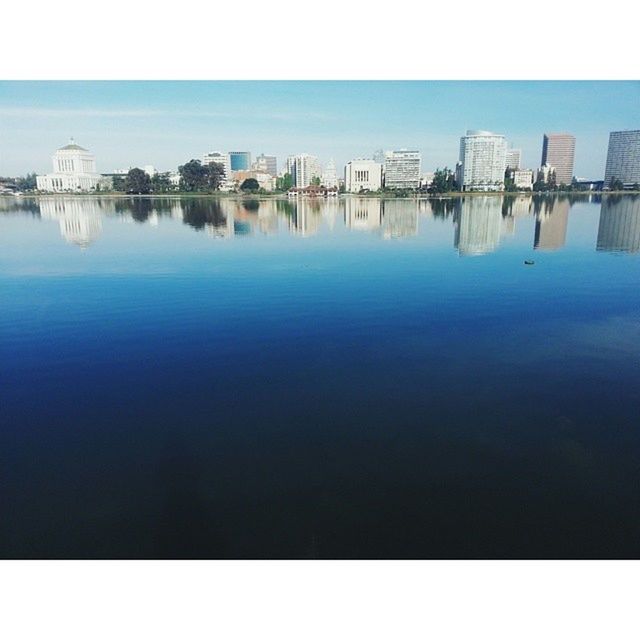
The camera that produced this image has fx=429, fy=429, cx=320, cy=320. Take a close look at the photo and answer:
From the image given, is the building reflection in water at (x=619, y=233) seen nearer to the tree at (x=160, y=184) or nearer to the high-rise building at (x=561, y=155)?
the tree at (x=160, y=184)

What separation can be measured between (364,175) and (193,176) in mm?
31340

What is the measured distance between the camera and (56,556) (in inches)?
167

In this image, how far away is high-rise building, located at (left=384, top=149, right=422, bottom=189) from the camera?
79000 millimetres

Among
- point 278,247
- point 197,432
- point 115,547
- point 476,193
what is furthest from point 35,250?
point 476,193

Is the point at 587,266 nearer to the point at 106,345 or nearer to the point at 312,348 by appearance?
the point at 312,348

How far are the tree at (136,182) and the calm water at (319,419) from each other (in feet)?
201

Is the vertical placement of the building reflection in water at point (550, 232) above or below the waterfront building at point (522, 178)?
below

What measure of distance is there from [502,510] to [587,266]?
15.3m

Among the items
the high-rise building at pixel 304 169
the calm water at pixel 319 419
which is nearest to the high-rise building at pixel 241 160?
the high-rise building at pixel 304 169

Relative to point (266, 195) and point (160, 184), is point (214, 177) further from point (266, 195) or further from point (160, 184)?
point (266, 195)

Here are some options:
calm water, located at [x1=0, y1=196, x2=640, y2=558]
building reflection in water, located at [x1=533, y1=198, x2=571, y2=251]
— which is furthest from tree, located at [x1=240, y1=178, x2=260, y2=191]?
calm water, located at [x1=0, y1=196, x2=640, y2=558]

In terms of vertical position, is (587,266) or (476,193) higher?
(476,193)

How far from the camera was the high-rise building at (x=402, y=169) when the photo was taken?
79.0m

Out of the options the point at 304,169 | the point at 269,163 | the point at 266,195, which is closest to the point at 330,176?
the point at 304,169
